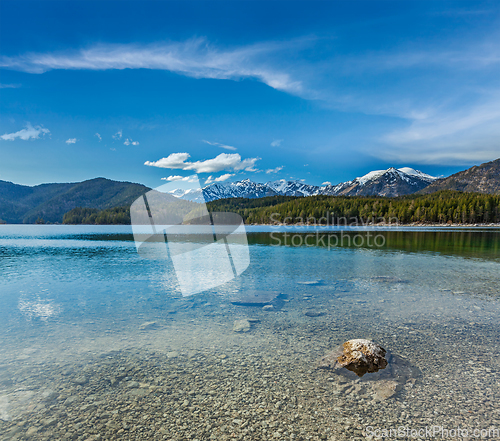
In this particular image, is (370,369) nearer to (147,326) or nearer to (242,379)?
A: (242,379)

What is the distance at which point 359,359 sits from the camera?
327 inches

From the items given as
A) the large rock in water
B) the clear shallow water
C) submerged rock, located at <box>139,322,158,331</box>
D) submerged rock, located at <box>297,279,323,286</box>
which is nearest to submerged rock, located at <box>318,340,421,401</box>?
the large rock in water

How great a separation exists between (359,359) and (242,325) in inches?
206

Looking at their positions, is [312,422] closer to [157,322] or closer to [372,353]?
[372,353]

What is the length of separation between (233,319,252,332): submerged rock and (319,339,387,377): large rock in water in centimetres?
385

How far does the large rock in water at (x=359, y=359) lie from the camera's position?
8.17m

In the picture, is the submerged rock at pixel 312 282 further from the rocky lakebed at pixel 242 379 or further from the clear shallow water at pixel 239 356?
the rocky lakebed at pixel 242 379

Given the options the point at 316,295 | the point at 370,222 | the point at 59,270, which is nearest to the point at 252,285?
the point at 316,295

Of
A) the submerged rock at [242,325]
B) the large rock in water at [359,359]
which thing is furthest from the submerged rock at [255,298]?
the large rock in water at [359,359]

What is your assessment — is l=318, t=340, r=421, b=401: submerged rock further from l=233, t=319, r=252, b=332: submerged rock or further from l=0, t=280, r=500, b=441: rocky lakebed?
l=233, t=319, r=252, b=332: submerged rock

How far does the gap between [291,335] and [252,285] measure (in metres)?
9.34

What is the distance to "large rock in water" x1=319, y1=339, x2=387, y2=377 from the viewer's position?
817 centimetres

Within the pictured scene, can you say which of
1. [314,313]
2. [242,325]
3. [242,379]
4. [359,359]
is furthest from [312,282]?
[242,379]

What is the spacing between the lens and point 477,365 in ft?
27.7
